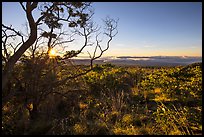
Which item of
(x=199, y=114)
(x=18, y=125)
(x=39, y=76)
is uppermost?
(x=39, y=76)

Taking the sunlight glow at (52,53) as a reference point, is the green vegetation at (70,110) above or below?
below

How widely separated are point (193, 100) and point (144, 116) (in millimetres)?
2945

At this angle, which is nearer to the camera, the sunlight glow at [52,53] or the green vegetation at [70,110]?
the green vegetation at [70,110]

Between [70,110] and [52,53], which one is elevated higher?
[52,53]

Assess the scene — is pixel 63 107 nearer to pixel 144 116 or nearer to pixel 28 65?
pixel 28 65

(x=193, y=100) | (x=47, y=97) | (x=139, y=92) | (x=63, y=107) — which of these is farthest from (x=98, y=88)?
(x=193, y=100)

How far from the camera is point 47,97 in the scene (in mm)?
8766

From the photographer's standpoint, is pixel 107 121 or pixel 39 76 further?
pixel 39 76

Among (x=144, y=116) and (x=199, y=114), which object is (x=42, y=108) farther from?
(x=199, y=114)

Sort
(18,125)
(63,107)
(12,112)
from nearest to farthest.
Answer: (18,125), (12,112), (63,107)

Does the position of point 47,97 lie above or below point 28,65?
below

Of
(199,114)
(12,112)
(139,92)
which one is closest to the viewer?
(199,114)

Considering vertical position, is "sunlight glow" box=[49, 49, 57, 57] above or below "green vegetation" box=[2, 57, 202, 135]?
above

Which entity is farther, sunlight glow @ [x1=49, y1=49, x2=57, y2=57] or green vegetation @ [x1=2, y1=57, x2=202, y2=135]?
sunlight glow @ [x1=49, y1=49, x2=57, y2=57]
